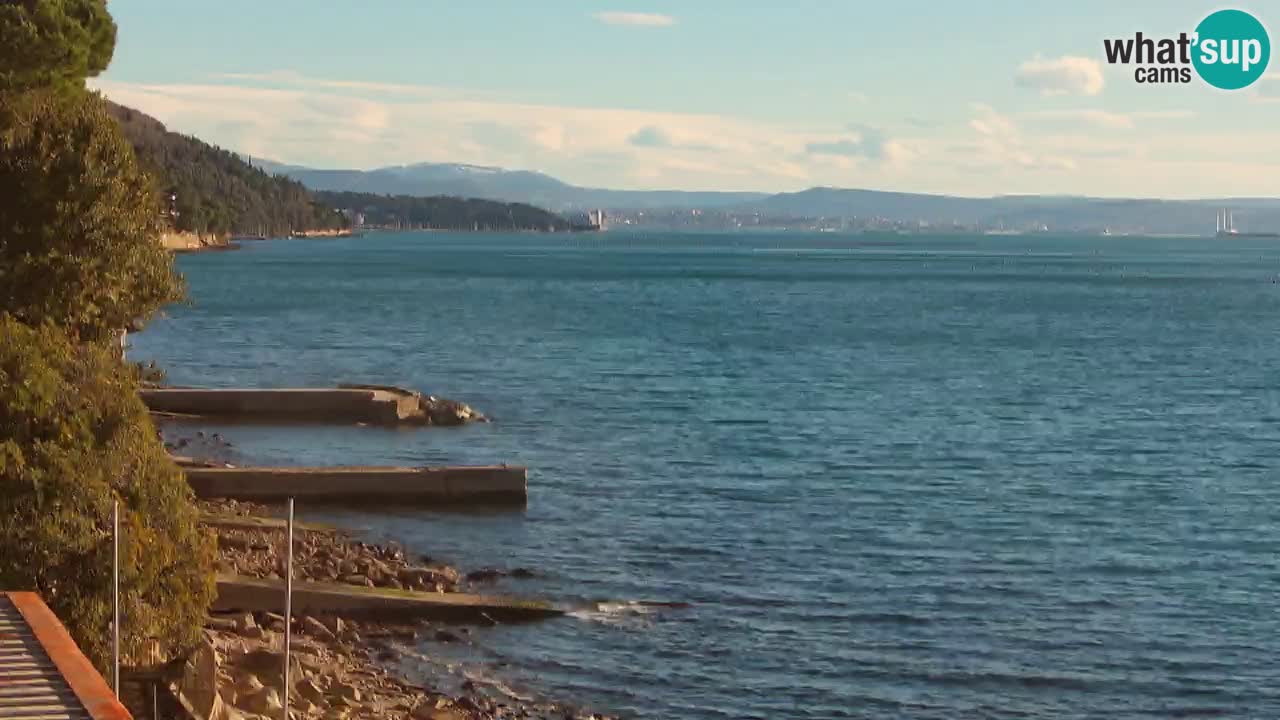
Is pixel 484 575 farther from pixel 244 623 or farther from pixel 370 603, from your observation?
pixel 244 623

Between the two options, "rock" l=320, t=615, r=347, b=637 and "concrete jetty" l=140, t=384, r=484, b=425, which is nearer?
"rock" l=320, t=615, r=347, b=637

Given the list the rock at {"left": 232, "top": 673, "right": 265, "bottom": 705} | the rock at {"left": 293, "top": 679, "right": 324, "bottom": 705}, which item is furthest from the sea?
the rock at {"left": 232, "top": 673, "right": 265, "bottom": 705}

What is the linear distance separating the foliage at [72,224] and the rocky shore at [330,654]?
413cm

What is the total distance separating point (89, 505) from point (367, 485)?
17.9 meters

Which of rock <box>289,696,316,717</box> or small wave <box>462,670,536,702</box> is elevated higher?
rock <box>289,696,316,717</box>

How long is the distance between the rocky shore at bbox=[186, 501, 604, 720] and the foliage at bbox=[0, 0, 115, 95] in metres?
9.17

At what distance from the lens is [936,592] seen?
28.0 m

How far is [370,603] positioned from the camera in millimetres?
25000

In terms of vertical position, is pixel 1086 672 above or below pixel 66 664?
below

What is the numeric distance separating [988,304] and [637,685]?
109278 mm

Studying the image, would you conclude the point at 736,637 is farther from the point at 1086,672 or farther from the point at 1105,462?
the point at 1105,462

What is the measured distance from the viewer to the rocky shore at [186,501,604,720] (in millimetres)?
17703

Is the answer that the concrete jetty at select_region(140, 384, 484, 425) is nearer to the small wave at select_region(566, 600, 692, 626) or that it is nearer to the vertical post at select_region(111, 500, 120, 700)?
the small wave at select_region(566, 600, 692, 626)

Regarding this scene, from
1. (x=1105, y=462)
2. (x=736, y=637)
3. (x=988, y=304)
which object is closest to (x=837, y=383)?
(x=1105, y=462)
